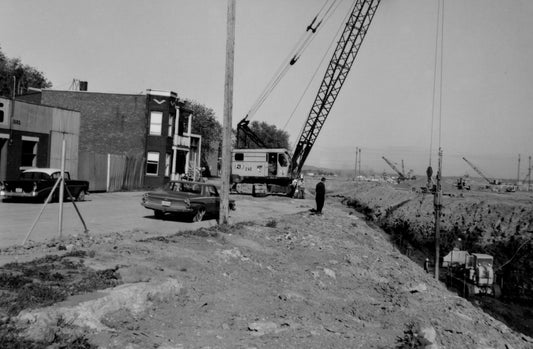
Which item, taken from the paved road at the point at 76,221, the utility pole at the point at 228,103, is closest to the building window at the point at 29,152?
the paved road at the point at 76,221

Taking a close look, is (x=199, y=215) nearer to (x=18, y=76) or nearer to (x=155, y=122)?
(x=155, y=122)

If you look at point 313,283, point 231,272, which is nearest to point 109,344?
point 231,272

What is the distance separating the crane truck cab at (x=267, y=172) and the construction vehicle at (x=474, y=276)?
48.5 ft

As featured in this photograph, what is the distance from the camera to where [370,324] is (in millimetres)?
7746

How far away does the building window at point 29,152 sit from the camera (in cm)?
2522

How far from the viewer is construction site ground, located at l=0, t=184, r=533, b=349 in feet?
17.7

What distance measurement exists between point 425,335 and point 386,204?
41.9 m

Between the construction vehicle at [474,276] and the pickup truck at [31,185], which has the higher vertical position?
the pickup truck at [31,185]

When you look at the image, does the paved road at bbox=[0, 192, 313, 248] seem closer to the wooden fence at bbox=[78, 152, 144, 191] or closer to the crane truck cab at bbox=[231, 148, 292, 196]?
the wooden fence at bbox=[78, 152, 144, 191]

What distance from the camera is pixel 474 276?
21375 mm

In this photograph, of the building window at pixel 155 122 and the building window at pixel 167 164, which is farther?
the building window at pixel 167 164

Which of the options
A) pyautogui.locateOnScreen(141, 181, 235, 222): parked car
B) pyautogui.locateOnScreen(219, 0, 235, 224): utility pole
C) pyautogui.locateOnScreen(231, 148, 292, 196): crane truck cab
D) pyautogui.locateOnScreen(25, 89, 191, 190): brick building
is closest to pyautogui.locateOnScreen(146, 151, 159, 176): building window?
pyautogui.locateOnScreen(25, 89, 191, 190): brick building

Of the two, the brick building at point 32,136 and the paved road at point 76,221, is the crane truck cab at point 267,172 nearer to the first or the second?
the brick building at point 32,136

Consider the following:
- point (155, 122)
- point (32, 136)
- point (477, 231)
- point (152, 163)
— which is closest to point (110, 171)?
point (32, 136)
